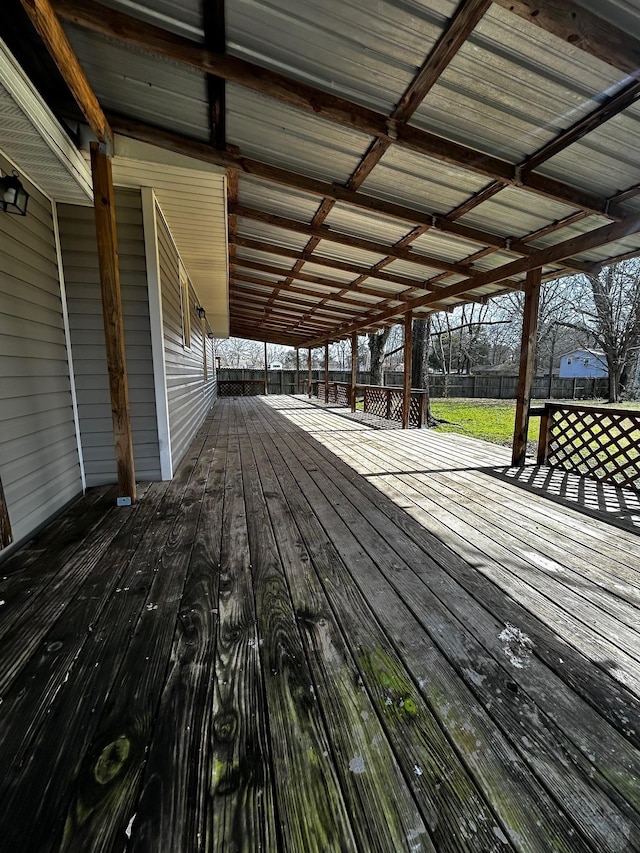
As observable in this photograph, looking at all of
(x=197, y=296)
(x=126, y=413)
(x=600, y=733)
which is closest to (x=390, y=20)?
(x=126, y=413)

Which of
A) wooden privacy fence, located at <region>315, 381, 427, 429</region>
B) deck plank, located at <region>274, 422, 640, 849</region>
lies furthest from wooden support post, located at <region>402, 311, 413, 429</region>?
deck plank, located at <region>274, 422, 640, 849</region>

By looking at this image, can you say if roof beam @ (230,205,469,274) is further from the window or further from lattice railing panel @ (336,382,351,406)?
lattice railing panel @ (336,382,351,406)

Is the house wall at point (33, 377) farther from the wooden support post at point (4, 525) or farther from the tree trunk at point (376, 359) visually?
the tree trunk at point (376, 359)

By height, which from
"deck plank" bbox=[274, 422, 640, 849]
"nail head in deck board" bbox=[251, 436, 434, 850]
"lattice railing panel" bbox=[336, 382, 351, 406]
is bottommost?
"deck plank" bbox=[274, 422, 640, 849]

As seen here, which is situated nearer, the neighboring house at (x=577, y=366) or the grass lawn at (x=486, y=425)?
the grass lawn at (x=486, y=425)

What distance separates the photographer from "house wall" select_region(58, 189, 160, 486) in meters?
2.91

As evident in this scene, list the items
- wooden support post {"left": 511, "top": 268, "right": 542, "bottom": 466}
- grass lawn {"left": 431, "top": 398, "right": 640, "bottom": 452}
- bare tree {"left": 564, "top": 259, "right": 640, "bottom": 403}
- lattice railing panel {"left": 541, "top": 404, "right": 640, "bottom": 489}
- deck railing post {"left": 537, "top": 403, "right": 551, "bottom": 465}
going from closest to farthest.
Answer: lattice railing panel {"left": 541, "top": 404, "right": 640, "bottom": 489} → wooden support post {"left": 511, "top": 268, "right": 542, "bottom": 466} → deck railing post {"left": 537, "top": 403, "right": 551, "bottom": 465} → grass lawn {"left": 431, "top": 398, "right": 640, "bottom": 452} → bare tree {"left": 564, "top": 259, "right": 640, "bottom": 403}

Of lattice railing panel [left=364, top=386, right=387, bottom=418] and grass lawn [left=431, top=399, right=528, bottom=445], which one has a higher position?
lattice railing panel [left=364, top=386, right=387, bottom=418]

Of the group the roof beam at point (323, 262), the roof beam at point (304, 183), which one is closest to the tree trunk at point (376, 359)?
the roof beam at point (323, 262)

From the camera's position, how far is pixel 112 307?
2.53m

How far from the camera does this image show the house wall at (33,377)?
6.90ft

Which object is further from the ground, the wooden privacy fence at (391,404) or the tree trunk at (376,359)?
the tree trunk at (376,359)

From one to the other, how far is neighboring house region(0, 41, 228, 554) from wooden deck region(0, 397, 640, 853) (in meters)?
0.64

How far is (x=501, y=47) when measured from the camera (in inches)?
68.9
